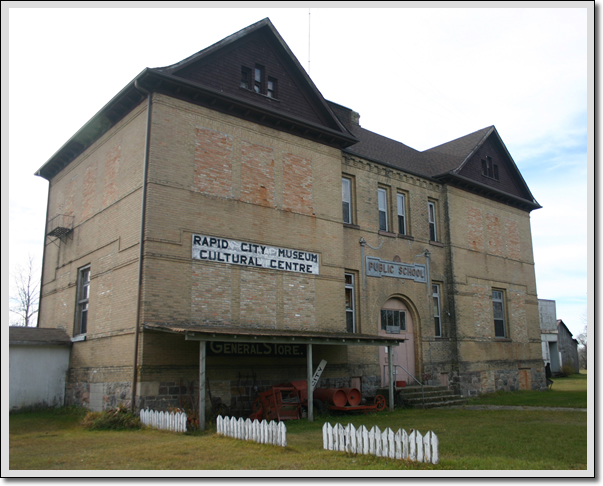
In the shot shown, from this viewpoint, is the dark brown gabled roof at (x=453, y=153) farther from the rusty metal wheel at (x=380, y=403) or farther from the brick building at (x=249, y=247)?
the rusty metal wheel at (x=380, y=403)

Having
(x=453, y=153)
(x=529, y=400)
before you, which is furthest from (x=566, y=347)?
(x=529, y=400)

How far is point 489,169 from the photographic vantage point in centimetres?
2780

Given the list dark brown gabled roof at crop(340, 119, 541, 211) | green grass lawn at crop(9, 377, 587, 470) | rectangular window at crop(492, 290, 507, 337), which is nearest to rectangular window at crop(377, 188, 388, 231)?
dark brown gabled roof at crop(340, 119, 541, 211)

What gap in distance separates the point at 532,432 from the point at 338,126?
40.6 feet

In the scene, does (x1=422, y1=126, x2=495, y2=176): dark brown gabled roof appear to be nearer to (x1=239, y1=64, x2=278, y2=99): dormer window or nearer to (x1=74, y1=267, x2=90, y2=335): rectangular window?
(x1=239, y1=64, x2=278, y2=99): dormer window

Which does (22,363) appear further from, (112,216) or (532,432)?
(532,432)

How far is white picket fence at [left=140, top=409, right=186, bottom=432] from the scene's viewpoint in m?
12.2

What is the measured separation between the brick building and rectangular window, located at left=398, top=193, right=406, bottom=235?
65 mm

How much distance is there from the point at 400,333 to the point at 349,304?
300 cm

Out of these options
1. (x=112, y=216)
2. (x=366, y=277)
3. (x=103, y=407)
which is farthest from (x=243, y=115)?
(x=103, y=407)

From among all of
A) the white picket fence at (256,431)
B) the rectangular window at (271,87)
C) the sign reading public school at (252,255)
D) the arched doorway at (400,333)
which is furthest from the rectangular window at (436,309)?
the white picket fence at (256,431)

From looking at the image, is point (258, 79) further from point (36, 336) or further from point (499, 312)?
point (499, 312)

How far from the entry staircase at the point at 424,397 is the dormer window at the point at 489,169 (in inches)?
471

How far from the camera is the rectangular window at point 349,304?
65.8 feet
